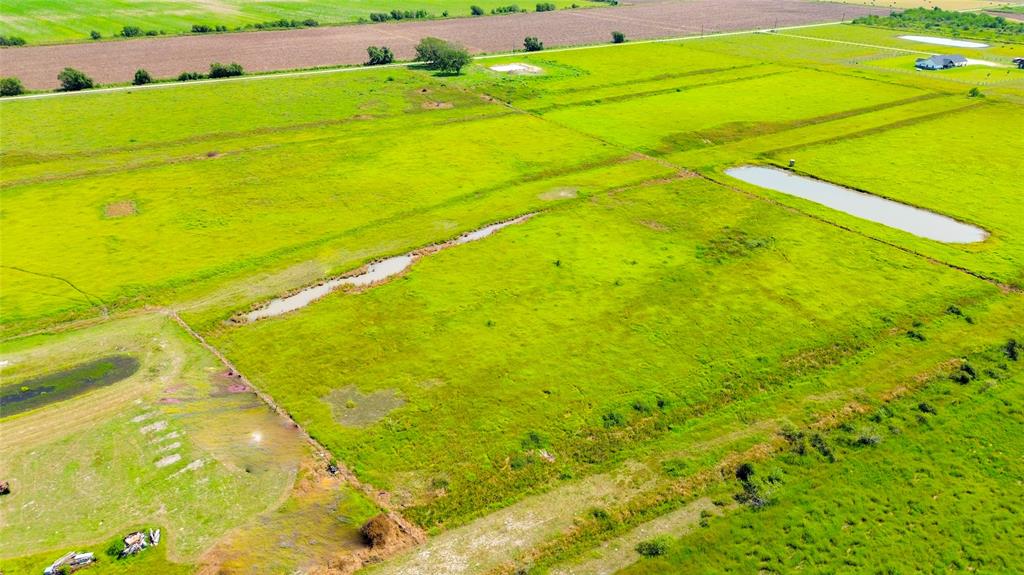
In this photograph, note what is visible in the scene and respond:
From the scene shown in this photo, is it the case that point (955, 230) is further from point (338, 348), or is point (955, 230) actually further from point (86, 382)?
point (86, 382)

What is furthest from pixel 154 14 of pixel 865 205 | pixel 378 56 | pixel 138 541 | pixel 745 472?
pixel 745 472

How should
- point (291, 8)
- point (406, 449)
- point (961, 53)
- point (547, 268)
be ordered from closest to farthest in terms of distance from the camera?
1. point (406, 449)
2. point (547, 268)
3. point (961, 53)
4. point (291, 8)

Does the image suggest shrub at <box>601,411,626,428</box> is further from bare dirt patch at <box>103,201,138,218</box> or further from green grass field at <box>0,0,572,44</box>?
green grass field at <box>0,0,572,44</box>

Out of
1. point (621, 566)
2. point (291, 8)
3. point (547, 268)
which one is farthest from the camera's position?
point (291, 8)

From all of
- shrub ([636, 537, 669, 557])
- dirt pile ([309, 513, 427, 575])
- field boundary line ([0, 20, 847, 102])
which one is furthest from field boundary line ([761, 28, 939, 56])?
dirt pile ([309, 513, 427, 575])

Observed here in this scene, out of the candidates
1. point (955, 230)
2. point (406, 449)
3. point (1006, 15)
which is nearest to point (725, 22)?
point (1006, 15)

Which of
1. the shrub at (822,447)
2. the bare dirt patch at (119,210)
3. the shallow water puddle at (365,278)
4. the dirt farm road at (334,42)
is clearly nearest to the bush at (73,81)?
the dirt farm road at (334,42)

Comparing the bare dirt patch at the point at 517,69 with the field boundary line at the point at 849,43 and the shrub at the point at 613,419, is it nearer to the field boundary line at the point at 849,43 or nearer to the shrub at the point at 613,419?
the field boundary line at the point at 849,43
